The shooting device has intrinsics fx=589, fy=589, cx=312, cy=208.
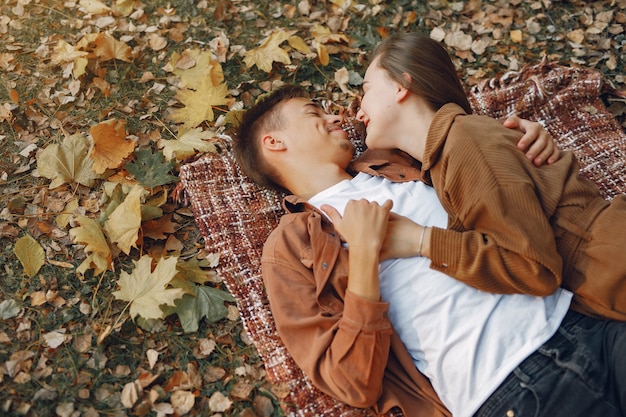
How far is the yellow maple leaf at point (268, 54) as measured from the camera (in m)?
4.42

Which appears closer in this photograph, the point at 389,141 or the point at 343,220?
the point at 343,220

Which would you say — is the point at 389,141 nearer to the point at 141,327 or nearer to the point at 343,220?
the point at 343,220

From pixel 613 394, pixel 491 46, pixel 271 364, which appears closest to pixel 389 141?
pixel 271 364

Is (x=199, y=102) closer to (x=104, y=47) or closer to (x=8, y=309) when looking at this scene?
(x=104, y=47)

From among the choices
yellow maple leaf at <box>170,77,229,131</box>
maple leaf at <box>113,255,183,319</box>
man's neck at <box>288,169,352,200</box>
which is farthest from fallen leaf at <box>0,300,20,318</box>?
man's neck at <box>288,169,352,200</box>

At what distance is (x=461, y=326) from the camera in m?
2.67

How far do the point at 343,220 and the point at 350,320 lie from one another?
51 cm

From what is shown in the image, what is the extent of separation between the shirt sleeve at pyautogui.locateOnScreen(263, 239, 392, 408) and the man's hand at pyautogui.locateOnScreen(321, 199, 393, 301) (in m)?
0.07

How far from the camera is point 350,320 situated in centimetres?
263

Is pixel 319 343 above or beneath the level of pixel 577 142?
beneath

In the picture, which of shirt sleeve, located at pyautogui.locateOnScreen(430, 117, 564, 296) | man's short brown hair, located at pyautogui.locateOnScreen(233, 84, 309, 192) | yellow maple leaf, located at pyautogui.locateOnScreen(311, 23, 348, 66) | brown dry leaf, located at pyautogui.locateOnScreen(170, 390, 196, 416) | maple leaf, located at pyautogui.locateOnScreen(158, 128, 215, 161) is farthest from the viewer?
yellow maple leaf, located at pyautogui.locateOnScreen(311, 23, 348, 66)

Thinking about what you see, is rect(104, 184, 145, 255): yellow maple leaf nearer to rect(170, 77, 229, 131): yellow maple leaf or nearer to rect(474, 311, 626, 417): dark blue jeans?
rect(170, 77, 229, 131): yellow maple leaf

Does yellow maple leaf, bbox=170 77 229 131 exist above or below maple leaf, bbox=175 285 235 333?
above

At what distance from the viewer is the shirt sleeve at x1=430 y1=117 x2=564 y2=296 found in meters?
2.57
